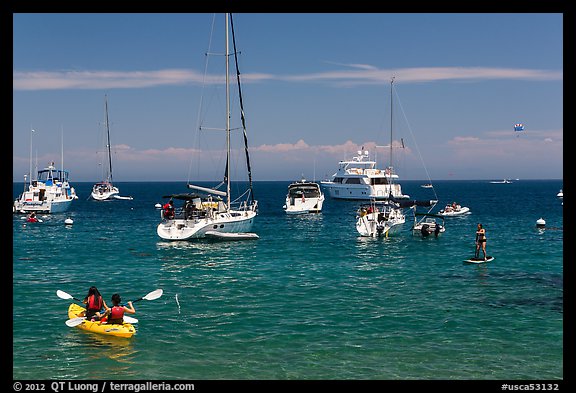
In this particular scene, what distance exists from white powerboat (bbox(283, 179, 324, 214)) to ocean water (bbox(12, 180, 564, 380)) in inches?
1873

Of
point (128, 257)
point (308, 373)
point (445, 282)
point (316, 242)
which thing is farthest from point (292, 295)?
point (316, 242)

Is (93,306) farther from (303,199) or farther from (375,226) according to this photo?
(303,199)

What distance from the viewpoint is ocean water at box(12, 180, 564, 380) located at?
713 inches

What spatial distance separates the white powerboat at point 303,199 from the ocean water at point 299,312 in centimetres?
4758

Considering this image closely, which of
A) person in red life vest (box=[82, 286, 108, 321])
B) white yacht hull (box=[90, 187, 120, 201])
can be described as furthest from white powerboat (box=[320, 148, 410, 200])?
person in red life vest (box=[82, 286, 108, 321])

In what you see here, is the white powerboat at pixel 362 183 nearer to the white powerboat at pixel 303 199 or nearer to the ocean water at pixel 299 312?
the white powerboat at pixel 303 199

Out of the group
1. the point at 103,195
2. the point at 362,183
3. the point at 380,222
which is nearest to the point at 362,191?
the point at 362,183

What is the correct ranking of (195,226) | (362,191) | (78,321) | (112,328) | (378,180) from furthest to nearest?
1. (362,191)
2. (378,180)
3. (195,226)
4. (78,321)
5. (112,328)

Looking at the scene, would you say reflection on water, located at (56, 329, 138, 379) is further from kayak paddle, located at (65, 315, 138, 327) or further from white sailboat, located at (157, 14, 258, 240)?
white sailboat, located at (157, 14, 258, 240)

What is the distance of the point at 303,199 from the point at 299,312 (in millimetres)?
74666

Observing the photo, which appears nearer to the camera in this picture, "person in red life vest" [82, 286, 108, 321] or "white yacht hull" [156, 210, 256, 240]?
"person in red life vest" [82, 286, 108, 321]

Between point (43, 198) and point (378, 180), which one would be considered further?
point (378, 180)

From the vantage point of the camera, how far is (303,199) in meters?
99.9
